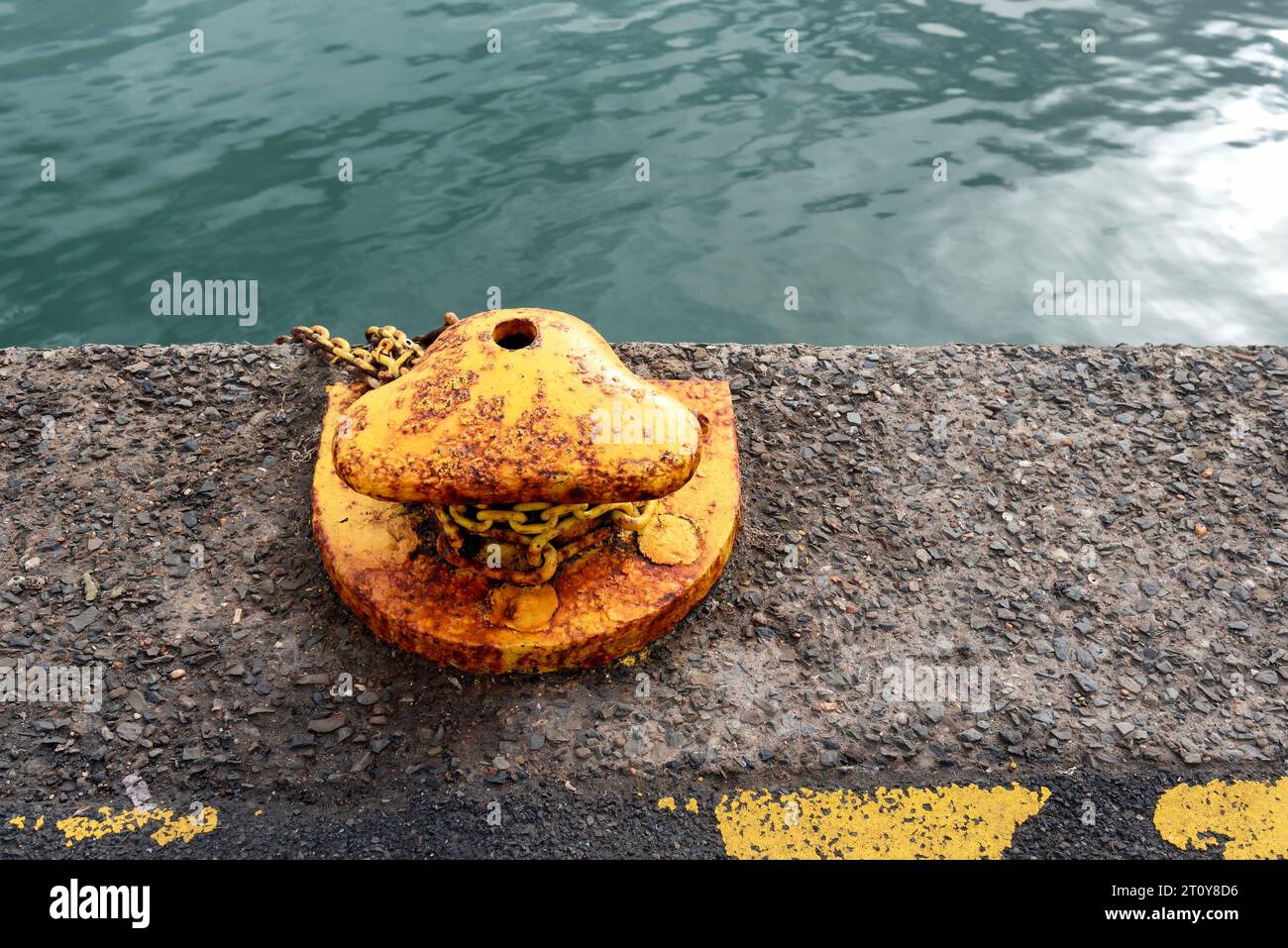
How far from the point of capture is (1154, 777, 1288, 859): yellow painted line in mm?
2309

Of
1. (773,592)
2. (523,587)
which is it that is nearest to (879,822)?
(773,592)

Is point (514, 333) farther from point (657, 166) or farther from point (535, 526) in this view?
point (657, 166)

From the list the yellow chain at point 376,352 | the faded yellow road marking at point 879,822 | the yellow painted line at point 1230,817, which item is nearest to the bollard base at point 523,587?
the yellow chain at point 376,352

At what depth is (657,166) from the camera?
624 cm

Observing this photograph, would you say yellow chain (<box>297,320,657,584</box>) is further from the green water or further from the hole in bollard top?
the green water

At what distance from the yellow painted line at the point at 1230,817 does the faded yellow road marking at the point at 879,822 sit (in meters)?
0.28

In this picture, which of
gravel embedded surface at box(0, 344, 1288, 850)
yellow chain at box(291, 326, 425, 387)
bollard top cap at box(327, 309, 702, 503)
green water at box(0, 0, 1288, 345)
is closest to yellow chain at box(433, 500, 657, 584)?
bollard top cap at box(327, 309, 702, 503)

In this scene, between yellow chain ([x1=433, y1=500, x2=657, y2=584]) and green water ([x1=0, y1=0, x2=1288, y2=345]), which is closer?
yellow chain ([x1=433, y1=500, x2=657, y2=584])

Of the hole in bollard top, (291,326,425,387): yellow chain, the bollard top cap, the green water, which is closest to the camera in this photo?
the bollard top cap

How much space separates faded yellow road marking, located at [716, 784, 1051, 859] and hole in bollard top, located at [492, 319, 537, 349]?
112 centimetres

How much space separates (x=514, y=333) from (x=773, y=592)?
938 millimetres

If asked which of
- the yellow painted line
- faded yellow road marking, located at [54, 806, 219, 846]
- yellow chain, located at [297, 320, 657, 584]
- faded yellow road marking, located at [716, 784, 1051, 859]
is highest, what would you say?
yellow chain, located at [297, 320, 657, 584]

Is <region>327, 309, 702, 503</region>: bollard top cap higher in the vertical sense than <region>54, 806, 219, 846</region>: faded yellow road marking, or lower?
higher

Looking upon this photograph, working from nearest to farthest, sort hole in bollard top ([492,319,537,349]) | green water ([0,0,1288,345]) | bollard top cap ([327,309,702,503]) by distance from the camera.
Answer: bollard top cap ([327,309,702,503]), hole in bollard top ([492,319,537,349]), green water ([0,0,1288,345])
